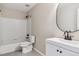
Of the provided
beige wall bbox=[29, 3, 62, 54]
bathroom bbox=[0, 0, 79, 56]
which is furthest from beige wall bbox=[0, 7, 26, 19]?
beige wall bbox=[29, 3, 62, 54]

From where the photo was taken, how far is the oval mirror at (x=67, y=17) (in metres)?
1.74

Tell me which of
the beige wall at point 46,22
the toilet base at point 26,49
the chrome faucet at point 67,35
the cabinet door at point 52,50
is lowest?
the toilet base at point 26,49

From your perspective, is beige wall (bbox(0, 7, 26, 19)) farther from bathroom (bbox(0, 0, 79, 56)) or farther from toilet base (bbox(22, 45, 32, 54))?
toilet base (bbox(22, 45, 32, 54))

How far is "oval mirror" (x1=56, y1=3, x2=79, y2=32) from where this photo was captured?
5.70 ft

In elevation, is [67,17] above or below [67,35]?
above

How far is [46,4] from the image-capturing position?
2547mm

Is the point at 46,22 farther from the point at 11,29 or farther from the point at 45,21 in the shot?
the point at 11,29

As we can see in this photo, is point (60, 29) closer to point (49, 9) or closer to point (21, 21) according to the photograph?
point (49, 9)

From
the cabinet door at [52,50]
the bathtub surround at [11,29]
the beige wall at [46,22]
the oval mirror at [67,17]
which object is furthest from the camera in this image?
the bathtub surround at [11,29]

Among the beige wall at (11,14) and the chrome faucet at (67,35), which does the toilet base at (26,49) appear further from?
the chrome faucet at (67,35)

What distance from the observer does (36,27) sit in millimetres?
3133

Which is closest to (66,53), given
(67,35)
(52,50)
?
(52,50)

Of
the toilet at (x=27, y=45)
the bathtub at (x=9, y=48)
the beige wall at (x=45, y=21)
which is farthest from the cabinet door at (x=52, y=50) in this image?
the bathtub at (x=9, y=48)

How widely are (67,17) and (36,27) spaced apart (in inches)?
60.3
